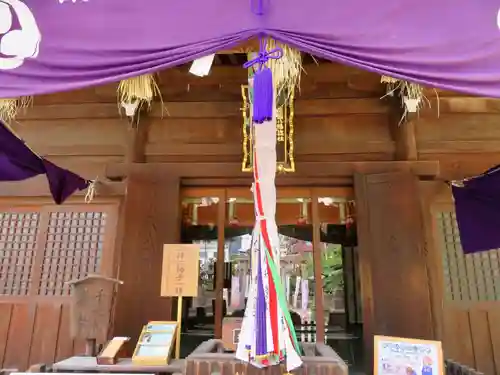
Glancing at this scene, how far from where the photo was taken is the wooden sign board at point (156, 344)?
10.5ft

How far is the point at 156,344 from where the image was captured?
336cm

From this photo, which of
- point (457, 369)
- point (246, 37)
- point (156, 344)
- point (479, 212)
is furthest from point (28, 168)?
point (479, 212)

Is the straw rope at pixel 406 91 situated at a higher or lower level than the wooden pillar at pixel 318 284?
higher

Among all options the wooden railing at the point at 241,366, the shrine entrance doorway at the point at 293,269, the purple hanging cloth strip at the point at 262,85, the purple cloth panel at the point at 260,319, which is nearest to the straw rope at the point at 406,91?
the shrine entrance doorway at the point at 293,269

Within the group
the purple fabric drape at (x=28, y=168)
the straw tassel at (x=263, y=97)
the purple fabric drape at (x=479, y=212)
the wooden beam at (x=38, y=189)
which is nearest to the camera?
the straw tassel at (x=263, y=97)

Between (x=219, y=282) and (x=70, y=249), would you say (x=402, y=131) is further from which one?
(x=70, y=249)

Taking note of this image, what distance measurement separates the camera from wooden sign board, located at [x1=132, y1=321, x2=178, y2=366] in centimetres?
320

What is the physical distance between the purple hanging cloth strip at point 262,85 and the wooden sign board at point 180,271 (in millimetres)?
1894

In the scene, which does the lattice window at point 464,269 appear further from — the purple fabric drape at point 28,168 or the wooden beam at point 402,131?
the purple fabric drape at point 28,168

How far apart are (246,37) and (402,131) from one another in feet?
9.02

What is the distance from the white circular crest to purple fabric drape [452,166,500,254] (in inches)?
156

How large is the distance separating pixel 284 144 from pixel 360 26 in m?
2.07

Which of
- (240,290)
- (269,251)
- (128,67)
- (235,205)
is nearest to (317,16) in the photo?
(128,67)

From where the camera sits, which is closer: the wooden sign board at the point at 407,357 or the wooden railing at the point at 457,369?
the wooden sign board at the point at 407,357
